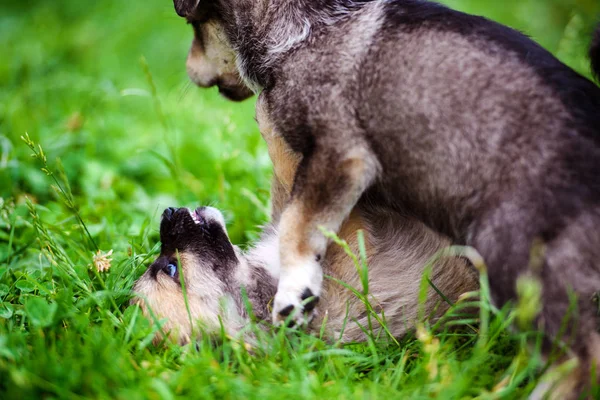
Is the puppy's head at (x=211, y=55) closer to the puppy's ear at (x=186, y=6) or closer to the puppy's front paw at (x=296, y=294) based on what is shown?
the puppy's ear at (x=186, y=6)

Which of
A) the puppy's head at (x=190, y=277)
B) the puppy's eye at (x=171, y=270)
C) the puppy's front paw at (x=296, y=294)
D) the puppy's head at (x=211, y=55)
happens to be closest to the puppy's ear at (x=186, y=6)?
the puppy's head at (x=211, y=55)

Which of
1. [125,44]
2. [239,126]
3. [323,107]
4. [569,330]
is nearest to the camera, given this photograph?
[569,330]

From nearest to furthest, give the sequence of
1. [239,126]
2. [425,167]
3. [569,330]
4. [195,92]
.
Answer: [569,330] → [425,167] → [239,126] → [195,92]

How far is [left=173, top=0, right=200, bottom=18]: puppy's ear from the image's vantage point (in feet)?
10.8

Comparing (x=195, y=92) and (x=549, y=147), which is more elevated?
(x=549, y=147)

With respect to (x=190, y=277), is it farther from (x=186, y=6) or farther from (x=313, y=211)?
(x=186, y=6)

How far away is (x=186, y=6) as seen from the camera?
3.31m

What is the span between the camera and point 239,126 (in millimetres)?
5516

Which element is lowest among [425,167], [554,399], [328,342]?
[328,342]

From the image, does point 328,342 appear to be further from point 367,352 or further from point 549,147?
point 549,147

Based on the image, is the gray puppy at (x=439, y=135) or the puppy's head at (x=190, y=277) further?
the puppy's head at (x=190, y=277)

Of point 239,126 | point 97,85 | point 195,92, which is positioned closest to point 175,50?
point 195,92

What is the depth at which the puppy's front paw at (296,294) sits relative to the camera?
2.90 metres

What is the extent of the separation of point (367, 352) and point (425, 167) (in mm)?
873
